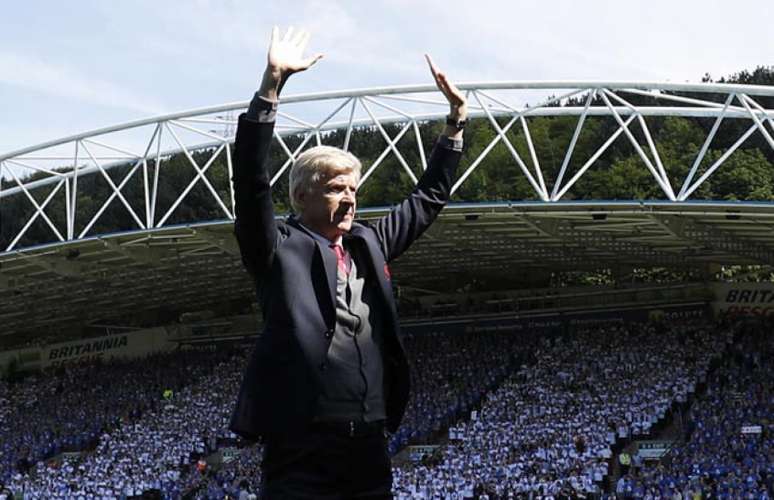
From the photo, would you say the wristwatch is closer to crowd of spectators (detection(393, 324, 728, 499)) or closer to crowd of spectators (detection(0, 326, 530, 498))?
crowd of spectators (detection(393, 324, 728, 499))

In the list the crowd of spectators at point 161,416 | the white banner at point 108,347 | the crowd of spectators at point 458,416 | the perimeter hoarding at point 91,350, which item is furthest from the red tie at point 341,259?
the white banner at point 108,347

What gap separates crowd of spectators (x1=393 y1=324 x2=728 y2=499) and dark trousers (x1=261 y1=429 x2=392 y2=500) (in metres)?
22.0

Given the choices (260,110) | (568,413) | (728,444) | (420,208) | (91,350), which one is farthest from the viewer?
(91,350)

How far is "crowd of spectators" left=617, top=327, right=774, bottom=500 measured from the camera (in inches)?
915

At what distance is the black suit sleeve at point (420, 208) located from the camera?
3.83 meters

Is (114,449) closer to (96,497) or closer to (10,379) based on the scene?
(96,497)

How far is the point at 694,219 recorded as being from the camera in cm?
2728

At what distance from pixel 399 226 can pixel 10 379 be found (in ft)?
145

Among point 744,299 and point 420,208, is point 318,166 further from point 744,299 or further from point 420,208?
point 744,299

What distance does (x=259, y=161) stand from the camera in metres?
3.37

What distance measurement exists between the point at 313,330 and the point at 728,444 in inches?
918

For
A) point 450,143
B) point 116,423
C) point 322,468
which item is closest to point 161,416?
point 116,423

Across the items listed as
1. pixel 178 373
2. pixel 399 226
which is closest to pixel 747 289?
pixel 178 373

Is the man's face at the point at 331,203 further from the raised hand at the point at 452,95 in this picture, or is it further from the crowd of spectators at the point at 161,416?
the crowd of spectators at the point at 161,416
